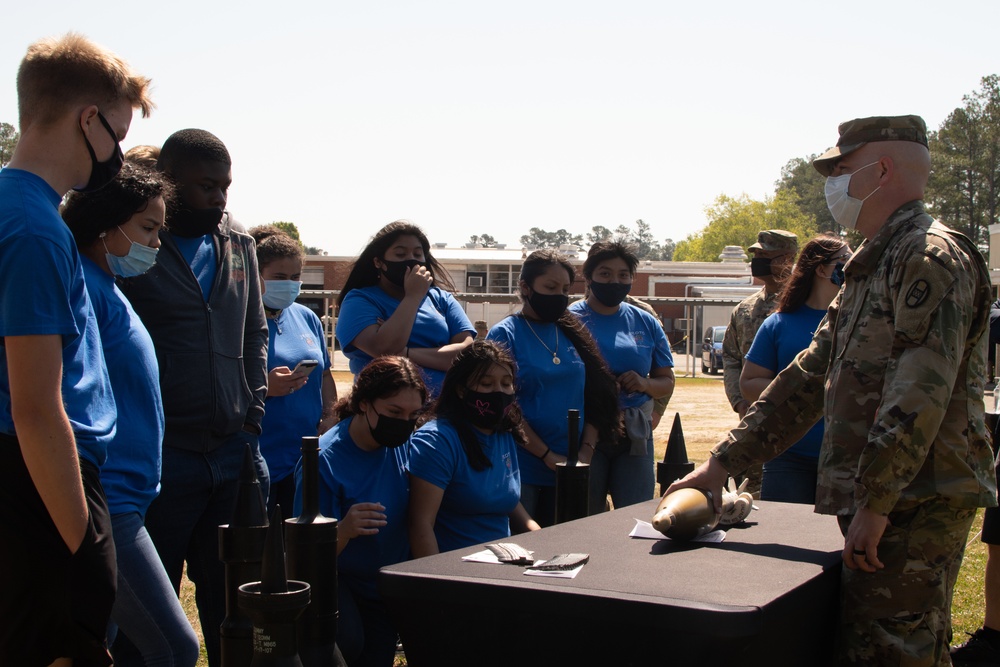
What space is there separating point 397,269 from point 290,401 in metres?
0.80

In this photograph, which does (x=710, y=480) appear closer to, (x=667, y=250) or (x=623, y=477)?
(x=623, y=477)

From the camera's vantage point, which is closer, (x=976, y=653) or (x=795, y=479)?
(x=976, y=653)

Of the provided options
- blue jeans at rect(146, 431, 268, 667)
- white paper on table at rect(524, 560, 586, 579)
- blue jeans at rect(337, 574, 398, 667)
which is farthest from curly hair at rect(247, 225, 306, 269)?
white paper on table at rect(524, 560, 586, 579)

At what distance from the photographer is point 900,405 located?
2516mm

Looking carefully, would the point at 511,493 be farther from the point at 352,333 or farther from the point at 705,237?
the point at 705,237

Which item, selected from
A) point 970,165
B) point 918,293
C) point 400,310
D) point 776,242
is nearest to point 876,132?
point 918,293

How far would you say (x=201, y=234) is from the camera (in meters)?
3.50

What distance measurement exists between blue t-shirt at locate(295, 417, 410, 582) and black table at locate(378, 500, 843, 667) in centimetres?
102

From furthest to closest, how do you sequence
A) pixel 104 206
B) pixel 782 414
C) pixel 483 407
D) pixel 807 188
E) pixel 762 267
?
pixel 807 188, pixel 762 267, pixel 483 407, pixel 782 414, pixel 104 206

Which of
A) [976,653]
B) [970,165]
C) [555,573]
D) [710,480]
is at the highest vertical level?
[970,165]

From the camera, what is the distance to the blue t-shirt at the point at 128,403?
2.72m

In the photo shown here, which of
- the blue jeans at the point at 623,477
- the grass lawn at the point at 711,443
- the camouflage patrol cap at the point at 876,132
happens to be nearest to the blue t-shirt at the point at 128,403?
the grass lawn at the point at 711,443

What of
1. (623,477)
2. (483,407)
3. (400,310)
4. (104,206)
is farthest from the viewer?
(623,477)

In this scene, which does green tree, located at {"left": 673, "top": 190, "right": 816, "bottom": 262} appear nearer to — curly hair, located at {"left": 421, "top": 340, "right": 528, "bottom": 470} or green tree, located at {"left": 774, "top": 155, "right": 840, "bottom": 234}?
green tree, located at {"left": 774, "top": 155, "right": 840, "bottom": 234}
